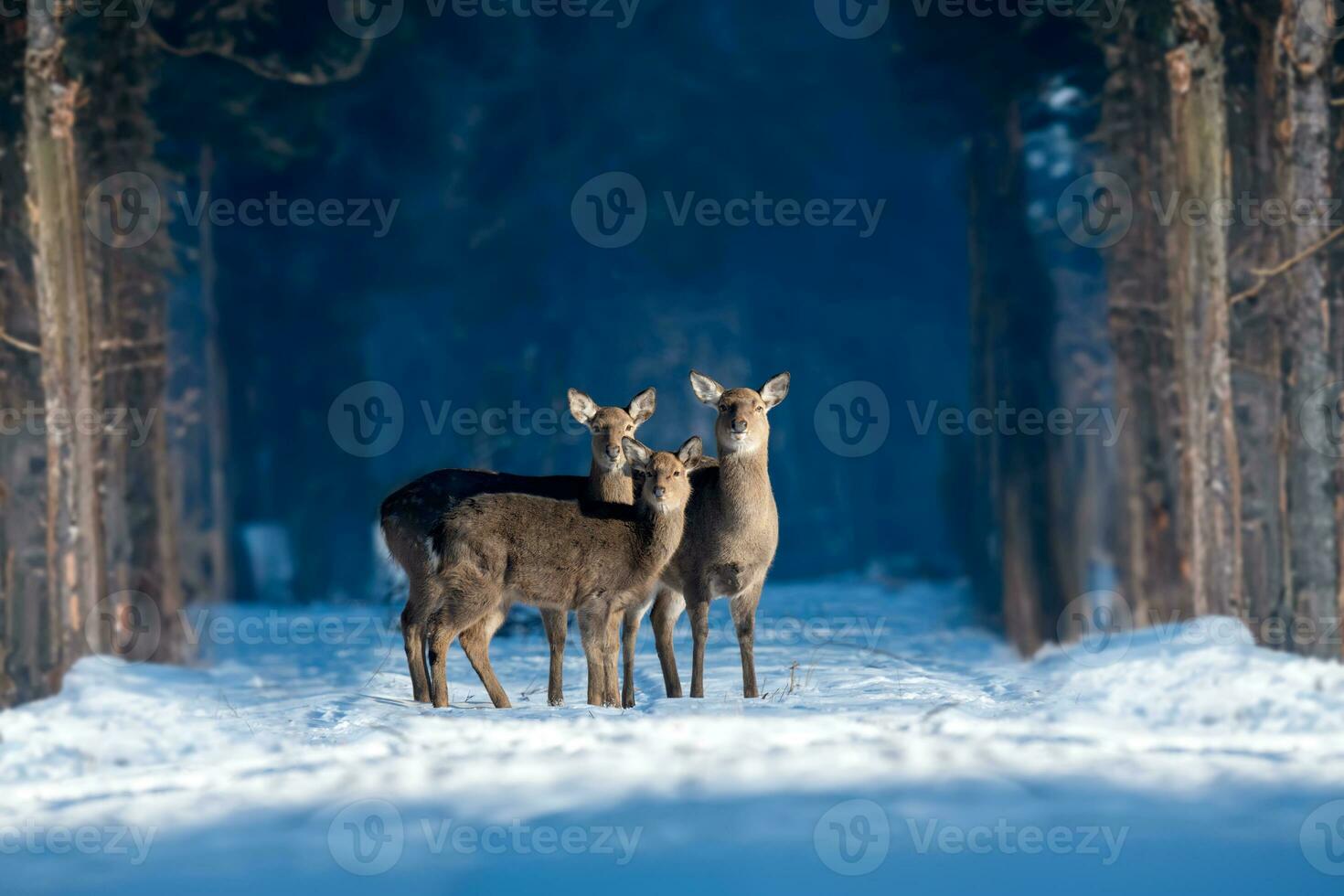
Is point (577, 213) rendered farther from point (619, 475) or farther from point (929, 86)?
point (619, 475)

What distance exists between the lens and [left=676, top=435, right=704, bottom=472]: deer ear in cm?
763

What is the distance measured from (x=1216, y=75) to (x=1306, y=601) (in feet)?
12.9

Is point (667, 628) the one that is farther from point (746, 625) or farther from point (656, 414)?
point (656, 414)

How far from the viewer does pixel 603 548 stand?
7.56 m

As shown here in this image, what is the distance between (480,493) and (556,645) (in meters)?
0.92

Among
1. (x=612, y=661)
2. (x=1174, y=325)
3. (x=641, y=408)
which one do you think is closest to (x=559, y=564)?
(x=612, y=661)

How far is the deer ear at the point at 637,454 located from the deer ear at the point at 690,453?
164 millimetres

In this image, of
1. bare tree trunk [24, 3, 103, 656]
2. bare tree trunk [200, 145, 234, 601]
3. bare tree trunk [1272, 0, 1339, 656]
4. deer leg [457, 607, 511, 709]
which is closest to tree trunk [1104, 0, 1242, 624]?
bare tree trunk [1272, 0, 1339, 656]

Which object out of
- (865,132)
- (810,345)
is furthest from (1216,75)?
(810,345)

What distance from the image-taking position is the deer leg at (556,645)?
7.67 meters

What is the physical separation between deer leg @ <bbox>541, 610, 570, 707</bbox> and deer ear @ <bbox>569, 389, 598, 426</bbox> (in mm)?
1065

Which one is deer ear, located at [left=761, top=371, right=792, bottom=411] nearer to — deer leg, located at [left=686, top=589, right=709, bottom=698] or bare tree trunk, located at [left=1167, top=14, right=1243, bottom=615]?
deer leg, located at [left=686, top=589, right=709, bottom=698]

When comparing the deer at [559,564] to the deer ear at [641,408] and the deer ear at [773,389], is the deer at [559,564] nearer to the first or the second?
the deer ear at [641,408]

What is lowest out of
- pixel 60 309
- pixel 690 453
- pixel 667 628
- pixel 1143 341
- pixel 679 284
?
pixel 667 628
